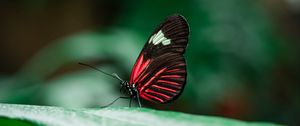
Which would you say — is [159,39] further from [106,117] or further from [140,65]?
[106,117]

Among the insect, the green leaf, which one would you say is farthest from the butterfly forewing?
the green leaf

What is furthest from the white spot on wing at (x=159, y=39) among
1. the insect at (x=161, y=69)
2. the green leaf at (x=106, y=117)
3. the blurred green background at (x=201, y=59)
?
the blurred green background at (x=201, y=59)

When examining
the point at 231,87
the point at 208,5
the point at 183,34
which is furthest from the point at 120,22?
the point at 183,34

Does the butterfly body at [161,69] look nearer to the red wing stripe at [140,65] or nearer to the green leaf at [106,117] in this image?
the red wing stripe at [140,65]

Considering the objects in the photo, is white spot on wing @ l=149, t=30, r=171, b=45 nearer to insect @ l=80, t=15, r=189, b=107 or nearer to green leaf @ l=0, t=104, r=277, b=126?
insect @ l=80, t=15, r=189, b=107

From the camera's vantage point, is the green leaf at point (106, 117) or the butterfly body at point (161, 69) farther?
the butterfly body at point (161, 69)

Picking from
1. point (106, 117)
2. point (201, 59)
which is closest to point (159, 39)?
point (106, 117)

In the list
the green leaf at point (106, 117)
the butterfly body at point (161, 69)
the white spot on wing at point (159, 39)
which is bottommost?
the green leaf at point (106, 117)
